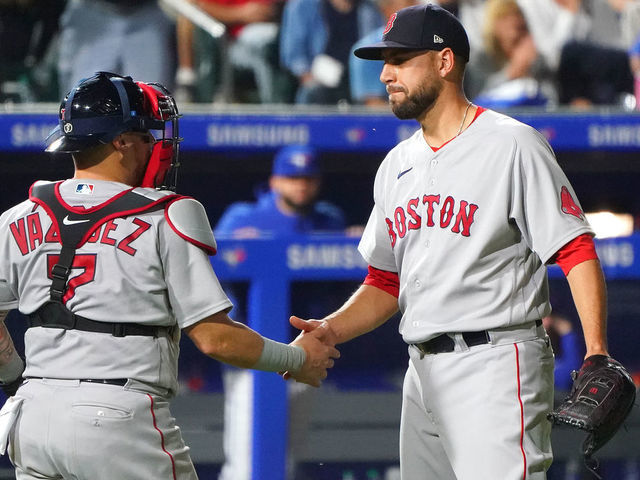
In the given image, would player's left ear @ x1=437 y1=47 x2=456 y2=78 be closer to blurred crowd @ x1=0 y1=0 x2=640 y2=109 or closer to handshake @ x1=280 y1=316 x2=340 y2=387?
handshake @ x1=280 y1=316 x2=340 y2=387

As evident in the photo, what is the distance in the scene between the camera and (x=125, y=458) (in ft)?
7.79

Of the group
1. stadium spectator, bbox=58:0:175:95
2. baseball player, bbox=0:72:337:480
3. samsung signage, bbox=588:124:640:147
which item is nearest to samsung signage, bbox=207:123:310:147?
stadium spectator, bbox=58:0:175:95

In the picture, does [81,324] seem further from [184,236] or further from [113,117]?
[113,117]

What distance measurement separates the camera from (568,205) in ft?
9.04

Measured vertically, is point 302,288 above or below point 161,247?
below

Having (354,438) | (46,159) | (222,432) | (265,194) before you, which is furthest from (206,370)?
(46,159)

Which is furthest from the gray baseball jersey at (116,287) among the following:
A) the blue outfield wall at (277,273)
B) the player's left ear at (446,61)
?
the blue outfield wall at (277,273)

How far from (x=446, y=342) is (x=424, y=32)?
869mm

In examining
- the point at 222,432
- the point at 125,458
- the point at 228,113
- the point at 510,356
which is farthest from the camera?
the point at 228,113

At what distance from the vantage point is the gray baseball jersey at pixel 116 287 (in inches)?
94.6

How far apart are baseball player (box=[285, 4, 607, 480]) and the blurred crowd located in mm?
2720

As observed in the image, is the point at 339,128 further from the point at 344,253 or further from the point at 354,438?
the point at 354,438

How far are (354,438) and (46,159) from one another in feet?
7.93

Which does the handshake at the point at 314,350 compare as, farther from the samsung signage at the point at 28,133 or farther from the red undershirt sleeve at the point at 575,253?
the samsung signage at the point at 28,133
